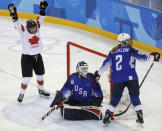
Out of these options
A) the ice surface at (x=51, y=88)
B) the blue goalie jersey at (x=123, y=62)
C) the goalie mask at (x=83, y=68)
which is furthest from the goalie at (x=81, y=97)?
the blue goalie jersey at (x=123, y=62)

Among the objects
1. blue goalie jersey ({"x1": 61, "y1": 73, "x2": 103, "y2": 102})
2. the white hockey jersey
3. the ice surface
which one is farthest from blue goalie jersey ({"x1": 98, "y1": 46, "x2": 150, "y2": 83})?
the white hockey jersey

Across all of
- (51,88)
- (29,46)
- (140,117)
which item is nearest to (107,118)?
(140,117)

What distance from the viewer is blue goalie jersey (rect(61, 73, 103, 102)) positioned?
5984 millimetres

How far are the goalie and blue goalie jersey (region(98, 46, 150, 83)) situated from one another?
36 centimetres

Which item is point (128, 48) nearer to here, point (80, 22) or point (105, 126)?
point (105, 126)

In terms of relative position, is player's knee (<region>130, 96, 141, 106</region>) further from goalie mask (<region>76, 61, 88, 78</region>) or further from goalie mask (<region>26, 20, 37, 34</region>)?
goalie mask (<region>26, 20, 37, 34</region>)

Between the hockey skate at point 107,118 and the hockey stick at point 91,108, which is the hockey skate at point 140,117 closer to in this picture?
the hockey skate at point 107,118

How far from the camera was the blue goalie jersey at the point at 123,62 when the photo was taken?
573cm

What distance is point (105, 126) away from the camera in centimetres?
587

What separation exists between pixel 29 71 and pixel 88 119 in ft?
3.93

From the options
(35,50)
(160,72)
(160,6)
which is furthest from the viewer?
(160,6)

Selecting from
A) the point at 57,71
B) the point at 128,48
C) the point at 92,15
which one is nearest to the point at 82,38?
the point at 92,15

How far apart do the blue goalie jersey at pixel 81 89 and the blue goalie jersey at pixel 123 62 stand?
0.36 meters

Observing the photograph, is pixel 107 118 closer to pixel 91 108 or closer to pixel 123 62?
pixel 91 108
